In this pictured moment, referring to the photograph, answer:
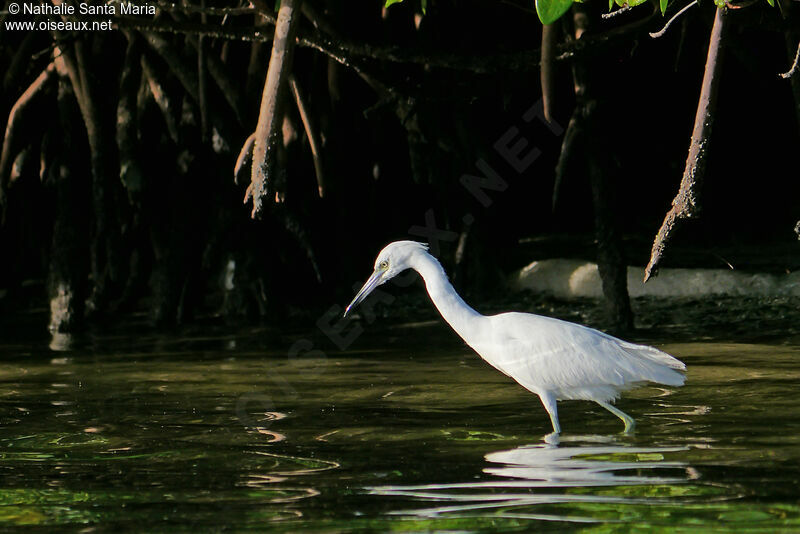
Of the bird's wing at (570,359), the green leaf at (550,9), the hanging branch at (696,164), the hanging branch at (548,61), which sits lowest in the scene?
the bird's wing at (570,359)

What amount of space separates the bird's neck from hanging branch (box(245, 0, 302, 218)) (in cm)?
79

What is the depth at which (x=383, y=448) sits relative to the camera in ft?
15.9

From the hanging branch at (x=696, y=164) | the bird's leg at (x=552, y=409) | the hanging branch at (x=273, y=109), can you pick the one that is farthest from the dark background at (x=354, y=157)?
the bird's leg at (x=552, y=409)

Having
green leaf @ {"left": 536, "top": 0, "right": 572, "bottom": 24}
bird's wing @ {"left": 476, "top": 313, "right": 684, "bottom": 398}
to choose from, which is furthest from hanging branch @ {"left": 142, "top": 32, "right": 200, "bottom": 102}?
green leaf @ {"left": 536, "top": 0, "right": 572, "bottom": 24}

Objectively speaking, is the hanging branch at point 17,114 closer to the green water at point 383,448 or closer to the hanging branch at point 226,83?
the hanging branch at point 226,83

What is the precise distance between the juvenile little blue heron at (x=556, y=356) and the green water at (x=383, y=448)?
14 centimetres

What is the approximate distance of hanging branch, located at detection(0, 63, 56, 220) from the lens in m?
8.99

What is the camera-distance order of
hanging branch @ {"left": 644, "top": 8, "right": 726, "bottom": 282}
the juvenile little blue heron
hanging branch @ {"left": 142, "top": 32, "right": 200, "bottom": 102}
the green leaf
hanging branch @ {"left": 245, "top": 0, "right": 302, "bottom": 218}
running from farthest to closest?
1. hanging branch @ {"left": 142, "top": 32, "right": 200, "bottom": 102}
2. hanging branch @ {"left": 245, "top": 0, "right": 302, "bottom": 218}
3. the juvenile little blue heron
4. hanging branch @ {"left": 644, "top": 8, "right": 726, "bottom": 282}
5. the green leaf

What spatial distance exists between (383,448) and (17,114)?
5.15m

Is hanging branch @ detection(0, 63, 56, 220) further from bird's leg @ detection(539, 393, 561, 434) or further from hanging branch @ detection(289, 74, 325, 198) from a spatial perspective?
bird's leg @ detection(539, 393, 561, 434)

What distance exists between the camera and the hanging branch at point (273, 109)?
562 centimetres

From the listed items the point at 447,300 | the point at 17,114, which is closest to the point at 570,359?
the point at 447,300

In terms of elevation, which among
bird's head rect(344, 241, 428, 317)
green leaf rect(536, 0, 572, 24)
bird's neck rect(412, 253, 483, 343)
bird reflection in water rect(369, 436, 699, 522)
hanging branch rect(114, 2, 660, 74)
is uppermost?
hanging branch rect(114, 2, 660, 74)

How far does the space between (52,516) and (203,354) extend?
406 cm
